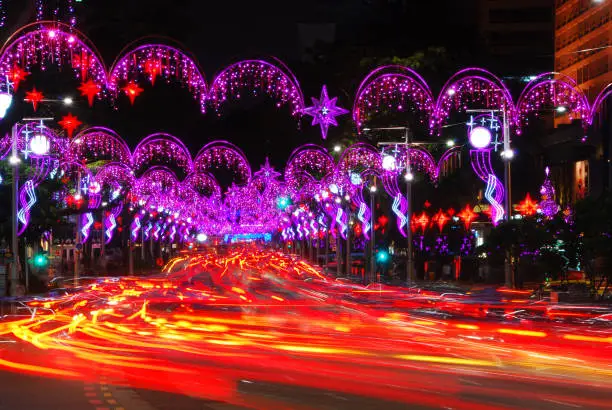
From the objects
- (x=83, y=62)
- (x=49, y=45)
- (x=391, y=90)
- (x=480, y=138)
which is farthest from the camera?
(x=391, y=90)

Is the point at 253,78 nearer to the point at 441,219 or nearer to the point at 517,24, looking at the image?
the point at 441,219

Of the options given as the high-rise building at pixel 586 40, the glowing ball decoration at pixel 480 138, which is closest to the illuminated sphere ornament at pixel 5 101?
the glowing ball decoration at pixel 480 138

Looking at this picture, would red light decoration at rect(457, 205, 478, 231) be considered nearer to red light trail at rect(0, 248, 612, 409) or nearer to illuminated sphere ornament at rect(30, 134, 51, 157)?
red light trail at rect(0, 248, 612, 409)

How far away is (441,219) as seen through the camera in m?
68.6

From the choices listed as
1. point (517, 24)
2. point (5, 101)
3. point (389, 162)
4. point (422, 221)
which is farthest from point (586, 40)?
point (5, 101)

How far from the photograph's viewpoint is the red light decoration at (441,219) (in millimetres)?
68688

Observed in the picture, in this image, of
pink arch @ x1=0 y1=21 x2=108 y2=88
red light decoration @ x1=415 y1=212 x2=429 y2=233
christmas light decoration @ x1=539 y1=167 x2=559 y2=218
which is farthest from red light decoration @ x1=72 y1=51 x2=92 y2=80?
red light decoration @ x1=415 y1=212 x2=429 y2=233

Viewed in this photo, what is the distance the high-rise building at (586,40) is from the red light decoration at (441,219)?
16013 millimetres

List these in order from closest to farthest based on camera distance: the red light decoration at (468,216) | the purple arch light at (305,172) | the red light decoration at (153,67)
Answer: the red light decoration at (153,67) → the red light decoration at (468,216) → the purple arch light at (305,172)

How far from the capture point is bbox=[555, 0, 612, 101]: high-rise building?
259 feet

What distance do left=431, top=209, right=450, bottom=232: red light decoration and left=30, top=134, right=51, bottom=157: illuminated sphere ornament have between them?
105 ft

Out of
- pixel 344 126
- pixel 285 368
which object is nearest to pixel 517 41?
pixel 344 126

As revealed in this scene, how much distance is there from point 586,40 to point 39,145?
53.9 meters

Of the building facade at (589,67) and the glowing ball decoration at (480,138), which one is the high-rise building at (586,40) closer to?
the building facade at (589,67)
